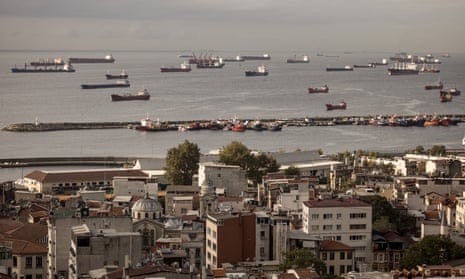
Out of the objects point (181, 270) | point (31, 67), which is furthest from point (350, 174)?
point (31, 67)

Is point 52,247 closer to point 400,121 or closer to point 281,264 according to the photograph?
point 281,264

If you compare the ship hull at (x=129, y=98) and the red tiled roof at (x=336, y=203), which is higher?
the ship hull at (x=129, y=98)

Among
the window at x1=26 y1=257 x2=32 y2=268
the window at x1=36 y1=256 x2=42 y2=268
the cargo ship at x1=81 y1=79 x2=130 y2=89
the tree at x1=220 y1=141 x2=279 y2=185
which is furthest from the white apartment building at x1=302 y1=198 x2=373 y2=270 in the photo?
the cargo ship at x1=81 y1=79 x2=130 y2=89

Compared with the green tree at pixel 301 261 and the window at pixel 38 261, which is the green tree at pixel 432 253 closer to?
the green tree at pixel 301 261

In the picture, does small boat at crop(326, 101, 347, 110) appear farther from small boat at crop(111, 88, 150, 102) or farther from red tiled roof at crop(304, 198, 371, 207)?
red tiled roof at crop(304, 198, 371, 207)

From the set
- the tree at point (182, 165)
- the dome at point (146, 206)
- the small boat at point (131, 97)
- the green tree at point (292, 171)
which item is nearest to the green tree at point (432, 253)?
the dome at point (146, 206)

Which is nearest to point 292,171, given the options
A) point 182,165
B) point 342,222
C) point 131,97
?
point 182,165
